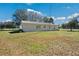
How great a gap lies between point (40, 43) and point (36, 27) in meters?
0.24

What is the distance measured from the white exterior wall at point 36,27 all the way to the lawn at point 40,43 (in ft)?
0.19

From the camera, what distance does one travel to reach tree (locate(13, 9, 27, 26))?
6246 mm

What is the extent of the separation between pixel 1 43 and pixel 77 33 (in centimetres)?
109

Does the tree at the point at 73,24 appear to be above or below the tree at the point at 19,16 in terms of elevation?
below

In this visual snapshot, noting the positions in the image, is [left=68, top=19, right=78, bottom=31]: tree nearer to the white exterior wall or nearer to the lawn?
the lawn

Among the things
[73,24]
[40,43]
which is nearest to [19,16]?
[40,43]

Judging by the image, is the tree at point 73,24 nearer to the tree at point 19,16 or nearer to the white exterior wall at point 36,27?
the white exterior wall at point 36,27

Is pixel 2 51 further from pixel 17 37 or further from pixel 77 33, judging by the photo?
pixel 77 33

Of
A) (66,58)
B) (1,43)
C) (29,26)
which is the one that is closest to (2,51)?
(1,43)

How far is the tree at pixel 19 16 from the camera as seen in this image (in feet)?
20.5

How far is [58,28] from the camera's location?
6.29 metres

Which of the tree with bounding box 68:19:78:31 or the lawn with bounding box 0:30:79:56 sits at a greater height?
the tree with bounding box 68:19:78:31

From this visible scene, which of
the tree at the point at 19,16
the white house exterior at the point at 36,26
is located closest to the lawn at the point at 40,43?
the white house exterior at the point at 36,26

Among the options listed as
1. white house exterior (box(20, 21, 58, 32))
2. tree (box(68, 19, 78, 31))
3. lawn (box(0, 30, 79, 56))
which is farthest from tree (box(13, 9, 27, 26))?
tree (box(68, 19, 78, 31))
